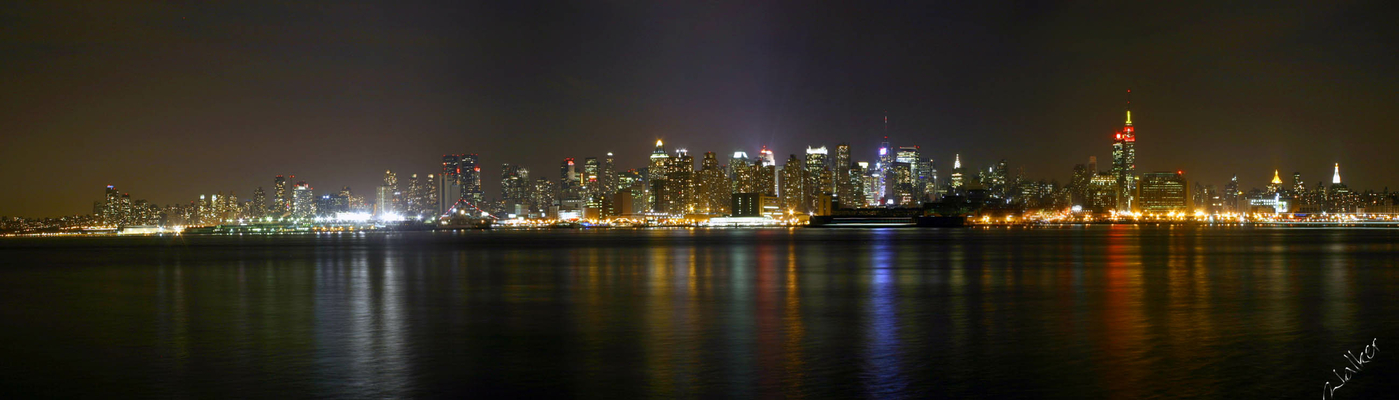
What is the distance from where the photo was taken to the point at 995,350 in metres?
19.7

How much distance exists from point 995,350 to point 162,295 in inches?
1161

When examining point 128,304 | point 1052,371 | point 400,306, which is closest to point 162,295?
point 128,304

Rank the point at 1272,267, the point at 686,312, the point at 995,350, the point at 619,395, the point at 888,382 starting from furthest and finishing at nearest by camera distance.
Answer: the point at 1272,267, the point at 686,312, the point at 995,350, the point at 888,382, the point at 619,395

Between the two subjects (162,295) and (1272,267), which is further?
(1272,267)

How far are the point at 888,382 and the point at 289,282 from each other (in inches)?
1324

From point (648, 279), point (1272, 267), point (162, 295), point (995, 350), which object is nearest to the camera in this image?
point (995, 350)

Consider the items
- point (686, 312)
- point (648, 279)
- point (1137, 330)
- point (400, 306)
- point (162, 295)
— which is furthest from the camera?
point (648, 279)

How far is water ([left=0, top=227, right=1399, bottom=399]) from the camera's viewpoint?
16031 mm

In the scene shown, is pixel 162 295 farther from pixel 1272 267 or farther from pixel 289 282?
pixel 1272 267

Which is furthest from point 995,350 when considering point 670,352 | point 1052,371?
point 670,352

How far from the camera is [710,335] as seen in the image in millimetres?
22562

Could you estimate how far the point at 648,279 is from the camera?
1688 inches

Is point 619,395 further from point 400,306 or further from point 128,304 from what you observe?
point 128,304

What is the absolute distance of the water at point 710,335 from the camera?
1603 centimetres
